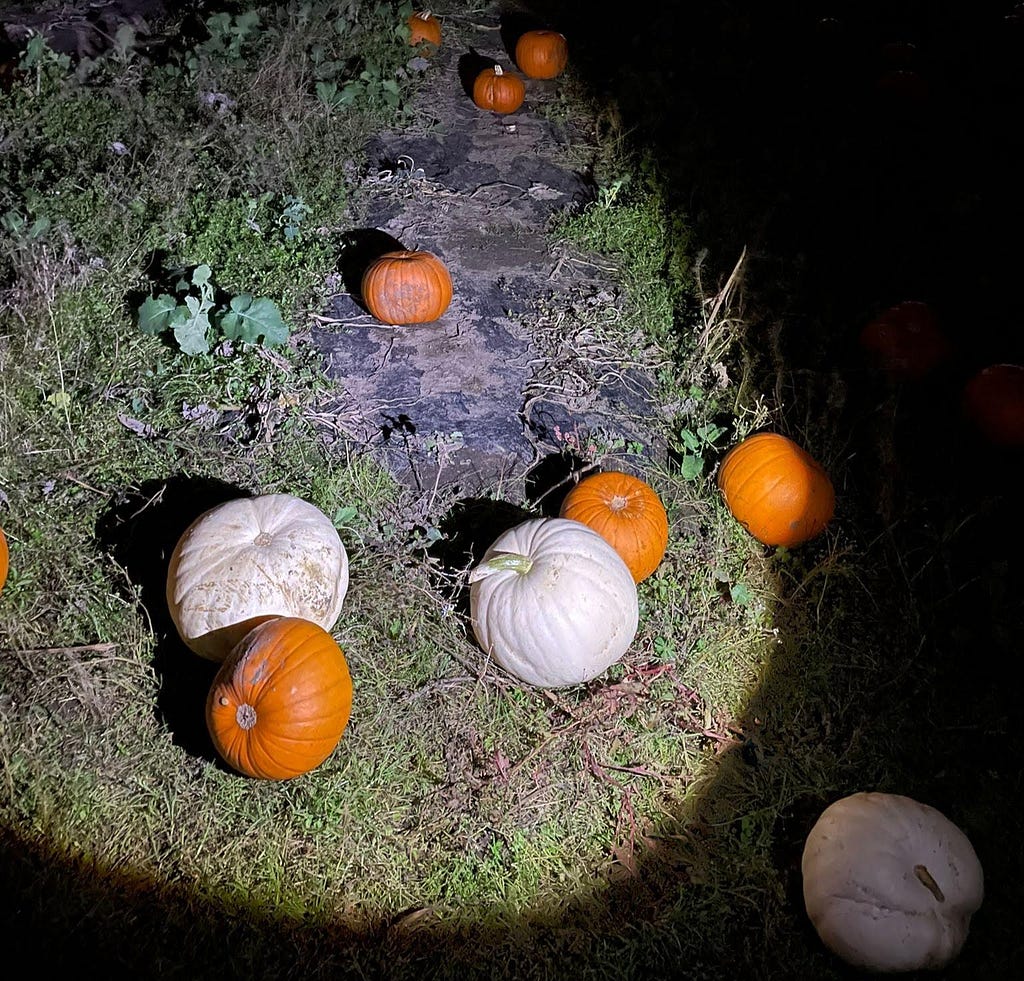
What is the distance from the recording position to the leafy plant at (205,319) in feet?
14.3

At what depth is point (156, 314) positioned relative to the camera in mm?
4434

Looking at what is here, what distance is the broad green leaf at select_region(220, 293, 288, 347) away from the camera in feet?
14.4

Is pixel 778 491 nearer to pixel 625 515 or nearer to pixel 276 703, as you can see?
pixel 625 515

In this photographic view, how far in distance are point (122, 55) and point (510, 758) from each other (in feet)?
20.6

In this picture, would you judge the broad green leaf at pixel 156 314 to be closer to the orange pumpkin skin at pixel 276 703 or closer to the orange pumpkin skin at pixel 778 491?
the orange pumpkin skin at pixel 276 703

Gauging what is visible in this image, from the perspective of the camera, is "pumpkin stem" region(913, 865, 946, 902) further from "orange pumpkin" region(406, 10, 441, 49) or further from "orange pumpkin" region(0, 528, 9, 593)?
"orange pumpkin" region(406, 10, 441, 49)


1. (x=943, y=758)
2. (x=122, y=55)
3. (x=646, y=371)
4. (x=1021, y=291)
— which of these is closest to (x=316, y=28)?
(x=122, y=55)

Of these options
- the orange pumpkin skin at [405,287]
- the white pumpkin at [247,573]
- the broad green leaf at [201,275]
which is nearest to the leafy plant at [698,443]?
the orange pumpkin skin at [405,287]

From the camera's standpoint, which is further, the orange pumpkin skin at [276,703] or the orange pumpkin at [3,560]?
the orange pumpkin at [3,560]

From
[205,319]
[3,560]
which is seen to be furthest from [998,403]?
[3,560]

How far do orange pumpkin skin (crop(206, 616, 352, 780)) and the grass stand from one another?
10.5 inches

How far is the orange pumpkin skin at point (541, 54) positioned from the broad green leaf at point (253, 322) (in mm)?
4213

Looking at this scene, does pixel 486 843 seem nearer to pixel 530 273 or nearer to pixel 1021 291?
pixel 530 273

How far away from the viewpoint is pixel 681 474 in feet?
13.9
